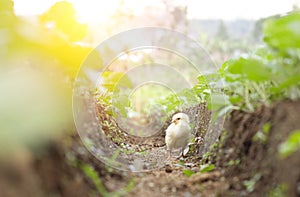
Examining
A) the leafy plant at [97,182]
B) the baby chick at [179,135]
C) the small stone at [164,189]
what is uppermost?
the baby chick at [179,135]

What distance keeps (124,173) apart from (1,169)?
838 millimetres

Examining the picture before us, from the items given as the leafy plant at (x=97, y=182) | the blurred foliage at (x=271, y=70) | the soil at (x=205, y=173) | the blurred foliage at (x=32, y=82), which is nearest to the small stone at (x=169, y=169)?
the soil at (x=205, y=173)

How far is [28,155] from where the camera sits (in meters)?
1.03

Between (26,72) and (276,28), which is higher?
(276,28)

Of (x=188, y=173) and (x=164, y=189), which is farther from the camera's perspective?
(x=188, y=173)

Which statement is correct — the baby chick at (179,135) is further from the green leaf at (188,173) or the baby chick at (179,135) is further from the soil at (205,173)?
the green leaf at (188,173)

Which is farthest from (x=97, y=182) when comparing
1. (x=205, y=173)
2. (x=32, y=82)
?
(x=205, y=173)

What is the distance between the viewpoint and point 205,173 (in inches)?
71.0

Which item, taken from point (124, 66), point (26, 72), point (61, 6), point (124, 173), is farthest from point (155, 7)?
point (26, 72)

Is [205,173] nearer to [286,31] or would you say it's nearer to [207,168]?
[207,168]

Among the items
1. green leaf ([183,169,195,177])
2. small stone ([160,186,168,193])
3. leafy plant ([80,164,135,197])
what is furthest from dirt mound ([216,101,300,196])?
leafy plant ([80,164,135,197])

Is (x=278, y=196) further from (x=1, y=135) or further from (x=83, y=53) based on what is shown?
(x=83, y=53)

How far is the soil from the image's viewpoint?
104 centimetres

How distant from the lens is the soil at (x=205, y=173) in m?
1.04
